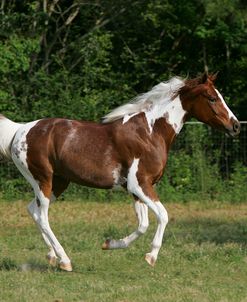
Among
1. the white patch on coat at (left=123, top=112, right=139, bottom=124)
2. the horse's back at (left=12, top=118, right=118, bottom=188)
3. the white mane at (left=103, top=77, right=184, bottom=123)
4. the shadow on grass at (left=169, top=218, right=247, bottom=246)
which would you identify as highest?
the white mane at (left=103, top=77, right=184, bottom=123)

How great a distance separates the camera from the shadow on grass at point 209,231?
1157cm

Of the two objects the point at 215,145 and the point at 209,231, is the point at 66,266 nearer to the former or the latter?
the point at 209,231

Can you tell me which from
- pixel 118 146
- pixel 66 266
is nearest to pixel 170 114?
pixel 118 146

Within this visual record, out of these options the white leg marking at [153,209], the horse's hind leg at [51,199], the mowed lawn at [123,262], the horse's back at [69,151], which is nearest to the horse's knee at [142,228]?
the white leg marking at [153,209]

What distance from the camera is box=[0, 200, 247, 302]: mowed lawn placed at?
772cm

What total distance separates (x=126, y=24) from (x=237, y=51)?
3.22 metres

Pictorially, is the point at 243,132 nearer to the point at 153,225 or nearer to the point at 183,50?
the point at 153,225

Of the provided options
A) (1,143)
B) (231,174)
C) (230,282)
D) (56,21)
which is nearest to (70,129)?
(1,143)

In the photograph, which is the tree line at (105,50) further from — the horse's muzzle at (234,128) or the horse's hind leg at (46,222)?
the horse's hind leg at (46,222)

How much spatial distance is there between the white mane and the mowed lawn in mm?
1707

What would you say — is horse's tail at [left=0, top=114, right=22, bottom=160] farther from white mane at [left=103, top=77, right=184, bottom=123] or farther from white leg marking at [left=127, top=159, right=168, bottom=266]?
white leg marking at [left=127, top=159, right=168, bottom=266]

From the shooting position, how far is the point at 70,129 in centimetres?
912

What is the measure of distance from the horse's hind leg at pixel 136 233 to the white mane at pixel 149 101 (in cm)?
99

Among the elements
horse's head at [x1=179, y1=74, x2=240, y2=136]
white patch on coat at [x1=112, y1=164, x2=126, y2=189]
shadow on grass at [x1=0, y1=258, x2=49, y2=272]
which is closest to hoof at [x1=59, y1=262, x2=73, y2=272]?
shadow on grass at [x1=0, y1=258, x2=49, y2=272]
